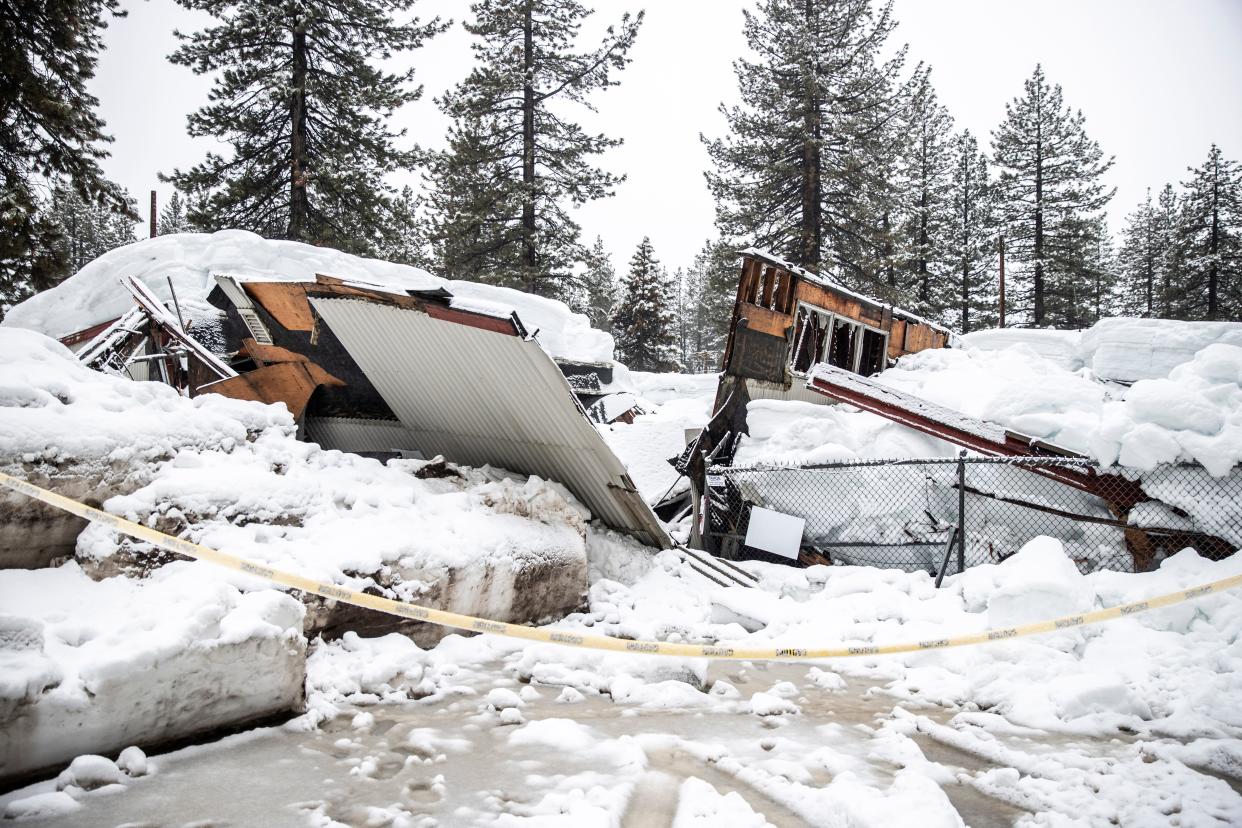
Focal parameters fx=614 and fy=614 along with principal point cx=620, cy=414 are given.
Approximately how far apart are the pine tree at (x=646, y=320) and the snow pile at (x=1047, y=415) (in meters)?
22.5

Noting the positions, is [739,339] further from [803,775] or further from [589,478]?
[803,775]

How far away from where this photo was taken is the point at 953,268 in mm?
31875

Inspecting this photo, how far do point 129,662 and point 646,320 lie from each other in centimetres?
3115

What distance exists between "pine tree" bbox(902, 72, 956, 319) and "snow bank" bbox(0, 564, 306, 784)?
3114 centimetres

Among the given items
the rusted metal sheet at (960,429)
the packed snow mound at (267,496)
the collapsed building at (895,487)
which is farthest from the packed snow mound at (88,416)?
the rusted metal sheet at (960,429)

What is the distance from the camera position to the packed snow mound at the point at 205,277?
1053 centimetres

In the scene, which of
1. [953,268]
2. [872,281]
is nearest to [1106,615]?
[872,281]

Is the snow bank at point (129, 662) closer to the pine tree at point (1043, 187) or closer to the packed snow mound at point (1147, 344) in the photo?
the packed snow mound at point (1147, 344)

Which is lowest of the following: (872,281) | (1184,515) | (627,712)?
(627,712)

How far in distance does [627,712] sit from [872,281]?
749 inches

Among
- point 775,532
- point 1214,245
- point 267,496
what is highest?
point 1214,245

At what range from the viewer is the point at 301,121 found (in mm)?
16531

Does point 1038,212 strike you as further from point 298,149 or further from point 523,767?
point 523,767

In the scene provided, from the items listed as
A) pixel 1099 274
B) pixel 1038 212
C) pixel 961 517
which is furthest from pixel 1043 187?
pixel 961 517
